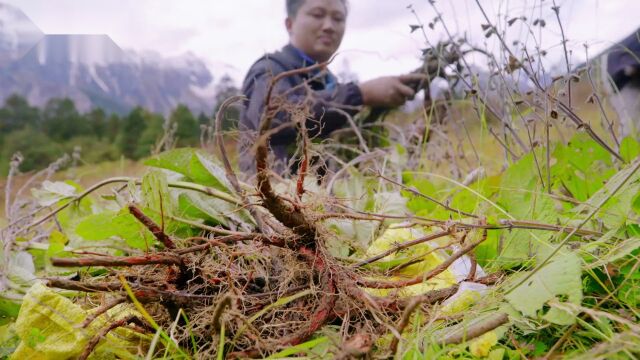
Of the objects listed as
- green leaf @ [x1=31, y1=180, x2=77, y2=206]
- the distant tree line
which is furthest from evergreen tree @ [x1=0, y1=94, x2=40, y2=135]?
green leaf @ [x1=31, y1=180, x2=77, y2=206]

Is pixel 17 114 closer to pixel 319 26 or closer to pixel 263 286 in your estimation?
pixel 319 26

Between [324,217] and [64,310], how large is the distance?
1.45 ft

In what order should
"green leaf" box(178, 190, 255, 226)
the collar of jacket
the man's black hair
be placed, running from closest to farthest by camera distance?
"green leaf" box(178, 190, 255, 226), the collar of jacket, the man's black hair

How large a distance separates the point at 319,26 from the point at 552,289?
253cm

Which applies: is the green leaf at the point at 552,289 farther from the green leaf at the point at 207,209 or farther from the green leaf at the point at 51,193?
the green leaf at the point at 51,193

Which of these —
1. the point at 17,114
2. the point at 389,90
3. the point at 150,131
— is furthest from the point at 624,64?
the point at 17,114

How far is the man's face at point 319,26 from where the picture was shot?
9.36 feet

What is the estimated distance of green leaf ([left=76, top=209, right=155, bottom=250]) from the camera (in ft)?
2.85

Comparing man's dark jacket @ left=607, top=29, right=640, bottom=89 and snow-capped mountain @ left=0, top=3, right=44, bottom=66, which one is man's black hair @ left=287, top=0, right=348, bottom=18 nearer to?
man's dark jacket @ left=607, top=29, right=640, bottom=89

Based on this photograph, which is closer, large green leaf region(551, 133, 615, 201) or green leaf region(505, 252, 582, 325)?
green leaf region(505, 252, 582, 325)

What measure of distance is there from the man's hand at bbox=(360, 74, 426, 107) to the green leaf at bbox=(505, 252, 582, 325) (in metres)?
1.93

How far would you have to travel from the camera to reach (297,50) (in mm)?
2916

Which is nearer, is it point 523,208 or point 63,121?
point 523,208

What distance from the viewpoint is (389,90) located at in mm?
2605
